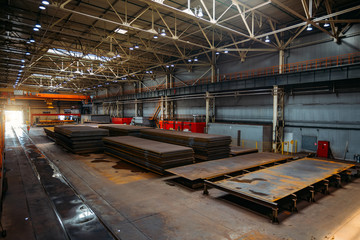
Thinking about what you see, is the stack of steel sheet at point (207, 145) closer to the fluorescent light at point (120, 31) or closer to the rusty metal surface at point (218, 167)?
the rusty metal surface at point (218, 167)

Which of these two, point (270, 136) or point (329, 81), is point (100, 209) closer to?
point (270, 136)

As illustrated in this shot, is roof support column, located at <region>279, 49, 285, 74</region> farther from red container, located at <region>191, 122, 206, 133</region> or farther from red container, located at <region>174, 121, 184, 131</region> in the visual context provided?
red container, located at <region>174, 121, 184, 131</region>

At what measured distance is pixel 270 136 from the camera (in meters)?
16.2

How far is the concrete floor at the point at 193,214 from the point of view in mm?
4551

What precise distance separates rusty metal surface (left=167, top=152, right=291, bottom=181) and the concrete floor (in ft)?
1.81

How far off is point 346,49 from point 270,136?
7.93m

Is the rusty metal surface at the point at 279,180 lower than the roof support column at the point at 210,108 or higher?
lower

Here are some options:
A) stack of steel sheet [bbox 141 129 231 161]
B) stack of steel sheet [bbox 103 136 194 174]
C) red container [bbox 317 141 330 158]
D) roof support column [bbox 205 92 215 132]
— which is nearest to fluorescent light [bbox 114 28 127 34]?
roof support column [bbox 205 92 215 132]

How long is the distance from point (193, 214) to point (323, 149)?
43.7ft

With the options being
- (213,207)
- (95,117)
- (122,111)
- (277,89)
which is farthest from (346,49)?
(122,111)

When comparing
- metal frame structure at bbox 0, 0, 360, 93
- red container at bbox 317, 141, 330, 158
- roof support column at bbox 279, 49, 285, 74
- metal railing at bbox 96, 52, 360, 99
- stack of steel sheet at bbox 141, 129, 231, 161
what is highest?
metal frame structure at bbox 0, 0, 360, 93

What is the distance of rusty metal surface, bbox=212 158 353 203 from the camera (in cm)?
565

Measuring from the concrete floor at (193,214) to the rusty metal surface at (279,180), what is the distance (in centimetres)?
53

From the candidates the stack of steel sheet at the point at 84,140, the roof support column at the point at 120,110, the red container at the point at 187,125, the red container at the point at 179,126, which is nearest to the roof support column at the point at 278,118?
the red container at the point at 187,125
